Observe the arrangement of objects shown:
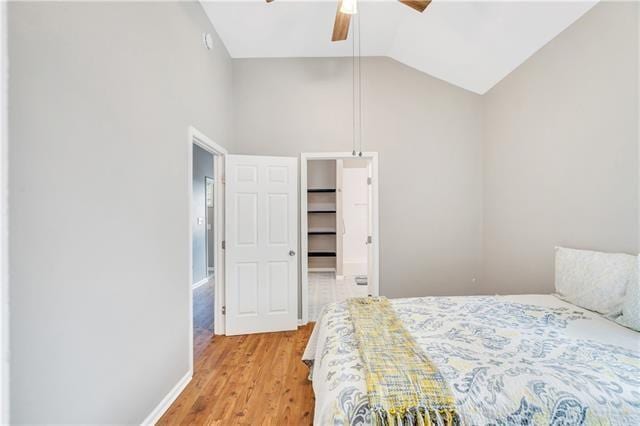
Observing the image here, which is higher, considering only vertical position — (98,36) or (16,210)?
(98,36)

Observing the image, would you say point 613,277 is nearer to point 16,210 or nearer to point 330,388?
point 330,388

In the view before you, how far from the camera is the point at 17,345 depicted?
0.93 m

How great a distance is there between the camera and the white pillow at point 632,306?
143 centimetres

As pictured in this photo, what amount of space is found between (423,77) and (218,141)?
102 inches

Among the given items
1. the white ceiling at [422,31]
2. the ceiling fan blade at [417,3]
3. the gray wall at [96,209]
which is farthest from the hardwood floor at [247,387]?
the white ceiling at [422,31]

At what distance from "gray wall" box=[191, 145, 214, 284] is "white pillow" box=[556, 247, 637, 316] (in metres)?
4.97

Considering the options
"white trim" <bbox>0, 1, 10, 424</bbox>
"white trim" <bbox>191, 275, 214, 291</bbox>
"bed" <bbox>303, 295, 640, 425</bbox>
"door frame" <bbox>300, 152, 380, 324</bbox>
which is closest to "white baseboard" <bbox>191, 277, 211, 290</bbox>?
"white trim" <bbox>191, 275, 214, 291</bbox>

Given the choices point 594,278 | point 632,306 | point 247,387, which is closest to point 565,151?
point 594,278

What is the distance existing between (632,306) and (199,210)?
543 centimetres

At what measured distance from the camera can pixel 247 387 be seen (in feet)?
6.59

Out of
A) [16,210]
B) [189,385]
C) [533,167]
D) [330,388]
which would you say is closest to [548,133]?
[533,167]

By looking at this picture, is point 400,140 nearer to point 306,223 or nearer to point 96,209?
point 306,223

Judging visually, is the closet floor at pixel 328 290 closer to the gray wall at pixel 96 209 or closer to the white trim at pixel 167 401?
the white trim at pixel 167 401

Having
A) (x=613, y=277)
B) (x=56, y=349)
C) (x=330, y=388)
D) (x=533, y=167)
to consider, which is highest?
(x=533, y=167)
